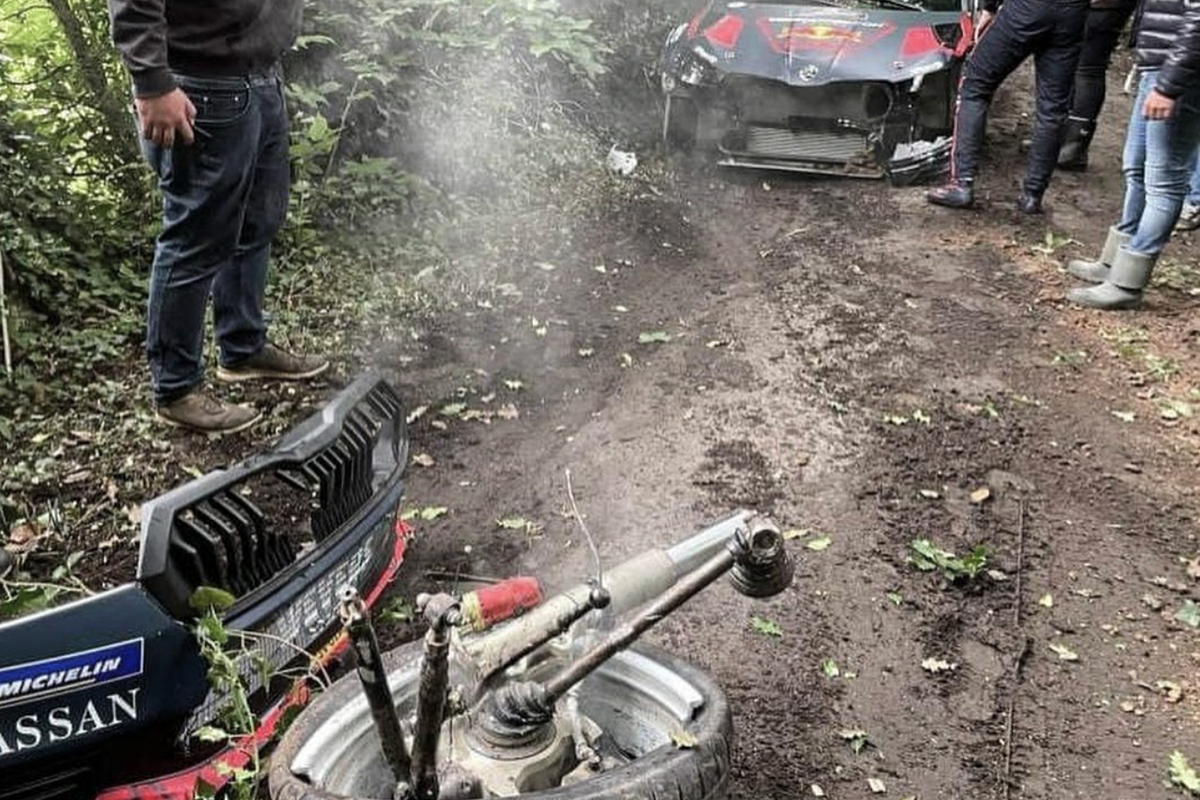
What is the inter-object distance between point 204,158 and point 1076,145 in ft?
22.0

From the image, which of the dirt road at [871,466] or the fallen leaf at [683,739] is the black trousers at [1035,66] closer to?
the dirt road at [871,466]

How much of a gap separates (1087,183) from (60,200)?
6.71 meters

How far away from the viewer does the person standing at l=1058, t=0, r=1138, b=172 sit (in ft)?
23.5

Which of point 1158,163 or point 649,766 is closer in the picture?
point 649,766

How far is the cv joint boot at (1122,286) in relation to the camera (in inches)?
227

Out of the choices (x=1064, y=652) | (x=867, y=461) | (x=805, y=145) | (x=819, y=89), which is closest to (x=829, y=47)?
(x=819, y=89)

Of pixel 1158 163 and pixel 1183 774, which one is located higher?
pixel 1158 163

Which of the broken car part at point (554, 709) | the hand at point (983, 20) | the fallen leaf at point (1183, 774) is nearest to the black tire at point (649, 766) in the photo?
the broken car part at point (554, 709)

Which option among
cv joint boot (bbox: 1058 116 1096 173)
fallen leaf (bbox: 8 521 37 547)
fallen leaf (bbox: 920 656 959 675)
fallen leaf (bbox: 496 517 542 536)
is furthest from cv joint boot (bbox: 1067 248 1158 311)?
fallen leaf (bbox: 8 521 37 547)

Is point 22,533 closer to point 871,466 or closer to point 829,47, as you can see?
point 871,466

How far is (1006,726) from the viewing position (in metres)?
2.98

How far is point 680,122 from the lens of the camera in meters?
7.79

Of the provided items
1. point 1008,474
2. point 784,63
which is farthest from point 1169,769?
point 784,63

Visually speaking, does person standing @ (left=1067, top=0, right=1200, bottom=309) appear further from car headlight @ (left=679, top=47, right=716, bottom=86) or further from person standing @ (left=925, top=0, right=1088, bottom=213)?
car headlight @ (left=679, top=47, right=716, bottom=86)
